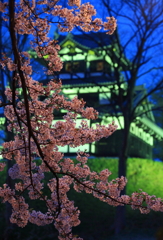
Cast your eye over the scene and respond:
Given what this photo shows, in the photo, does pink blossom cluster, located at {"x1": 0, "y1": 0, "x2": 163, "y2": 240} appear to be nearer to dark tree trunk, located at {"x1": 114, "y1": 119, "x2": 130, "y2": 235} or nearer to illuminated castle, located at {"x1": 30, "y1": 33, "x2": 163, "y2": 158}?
dark tree trunk, located at {"x1": 114, "y1": 119, "x2": 130, "y2": 235}

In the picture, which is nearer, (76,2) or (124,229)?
(76,2)

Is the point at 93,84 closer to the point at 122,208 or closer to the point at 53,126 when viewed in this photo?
the point at 122,208

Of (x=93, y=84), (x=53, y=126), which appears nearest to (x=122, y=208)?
(x=53, y=126)

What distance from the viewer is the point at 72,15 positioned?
5.28m

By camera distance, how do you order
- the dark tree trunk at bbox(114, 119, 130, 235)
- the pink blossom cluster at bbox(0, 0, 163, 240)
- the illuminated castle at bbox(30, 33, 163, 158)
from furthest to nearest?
the illuminated castle at bbox(30, 33, 163, 158)
the dark tree trunk at bbox(114, 119, 130, 235)
the pink blossom cluster at bbox(0, 0, 163, 240)

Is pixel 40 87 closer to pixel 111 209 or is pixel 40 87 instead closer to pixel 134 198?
pixel 134 198

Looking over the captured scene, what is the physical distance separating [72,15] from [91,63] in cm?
2129

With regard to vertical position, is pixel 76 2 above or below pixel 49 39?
above

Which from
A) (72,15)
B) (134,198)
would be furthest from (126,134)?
(72,15)

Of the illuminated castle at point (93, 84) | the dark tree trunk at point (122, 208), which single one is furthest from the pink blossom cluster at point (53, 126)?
the illuminated castle at point (93, 84)

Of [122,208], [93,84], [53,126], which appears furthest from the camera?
[93,84]

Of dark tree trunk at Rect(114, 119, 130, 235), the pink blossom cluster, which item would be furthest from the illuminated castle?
the pink blossom cluster

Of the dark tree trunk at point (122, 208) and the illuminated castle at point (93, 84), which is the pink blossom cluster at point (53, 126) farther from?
the illuminated castle at point (93, 84)

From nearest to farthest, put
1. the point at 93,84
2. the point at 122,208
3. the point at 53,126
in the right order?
the point at 53,126, the point at 122,208, the point at 93,84
